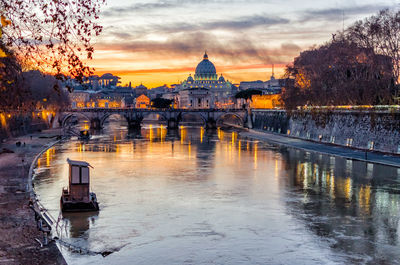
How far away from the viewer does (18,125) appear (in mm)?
99750

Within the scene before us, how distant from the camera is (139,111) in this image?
6309 inches

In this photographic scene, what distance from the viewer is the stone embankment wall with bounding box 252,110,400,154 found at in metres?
63.1

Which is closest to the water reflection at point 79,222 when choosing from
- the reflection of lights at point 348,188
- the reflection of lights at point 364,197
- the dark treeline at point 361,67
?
the reflection of lights at point 364,197

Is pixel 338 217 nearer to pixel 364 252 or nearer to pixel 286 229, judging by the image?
pixel 286 229

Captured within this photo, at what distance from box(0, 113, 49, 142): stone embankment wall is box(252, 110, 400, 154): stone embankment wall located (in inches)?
1970

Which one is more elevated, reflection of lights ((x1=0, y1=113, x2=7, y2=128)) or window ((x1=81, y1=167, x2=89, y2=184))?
reflection of lights ((x1=0, y1=113, x2=7, y2=128))

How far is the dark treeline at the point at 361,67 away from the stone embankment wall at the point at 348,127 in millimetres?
2771

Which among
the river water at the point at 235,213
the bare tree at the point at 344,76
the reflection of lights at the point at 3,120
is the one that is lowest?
the river water at the point at 235,213

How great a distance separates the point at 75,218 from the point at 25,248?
8.88m

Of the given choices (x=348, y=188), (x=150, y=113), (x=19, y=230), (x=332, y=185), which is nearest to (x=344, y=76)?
(x=332, y=185)

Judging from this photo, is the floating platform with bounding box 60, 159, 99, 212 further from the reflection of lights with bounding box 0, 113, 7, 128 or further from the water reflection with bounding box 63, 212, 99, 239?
the reflection of lights with bounding box 0, 113, 7, 128

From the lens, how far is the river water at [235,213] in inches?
968

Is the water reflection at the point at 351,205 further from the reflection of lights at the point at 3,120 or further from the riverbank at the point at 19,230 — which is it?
the reflection of lights at the point at 3,120

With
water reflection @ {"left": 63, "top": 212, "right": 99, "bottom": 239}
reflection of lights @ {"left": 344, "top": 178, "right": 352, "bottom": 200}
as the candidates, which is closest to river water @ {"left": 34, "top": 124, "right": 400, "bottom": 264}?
water reflection @ {"left": 63, "top": 212, "right": 99, "bottom": 239}
